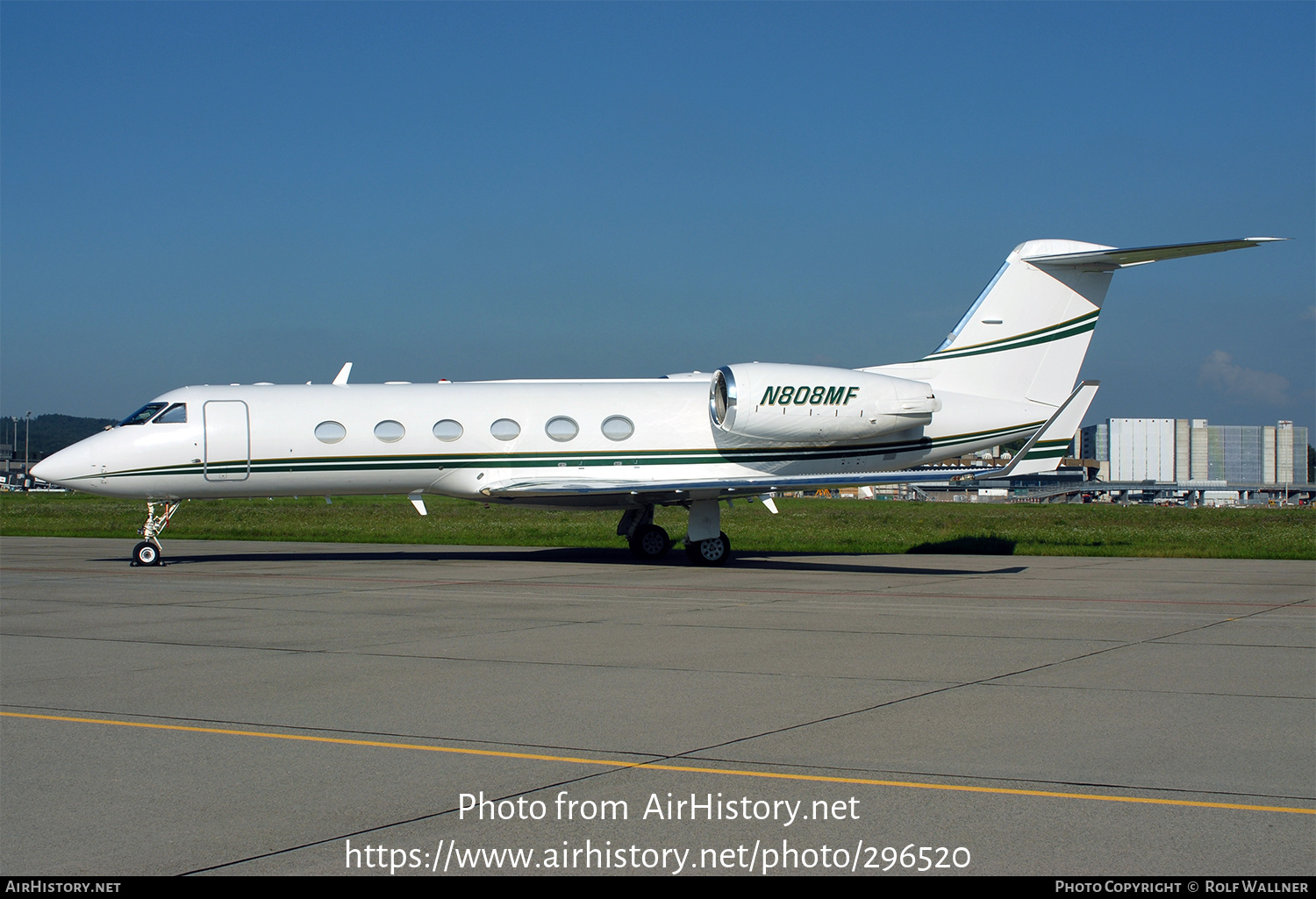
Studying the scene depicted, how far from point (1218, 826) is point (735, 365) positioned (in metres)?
15.8

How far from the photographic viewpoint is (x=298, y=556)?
73.4ft

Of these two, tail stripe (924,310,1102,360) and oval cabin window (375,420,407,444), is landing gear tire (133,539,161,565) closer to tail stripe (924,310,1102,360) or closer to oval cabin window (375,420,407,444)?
oval cabin window (375,420,407,444)

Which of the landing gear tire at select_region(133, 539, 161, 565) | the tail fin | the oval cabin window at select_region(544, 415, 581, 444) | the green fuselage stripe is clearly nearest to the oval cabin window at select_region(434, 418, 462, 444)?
the green fuselage stripe

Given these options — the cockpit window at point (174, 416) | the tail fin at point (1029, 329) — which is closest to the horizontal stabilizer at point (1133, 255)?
the tail fin at point (1029, 329)

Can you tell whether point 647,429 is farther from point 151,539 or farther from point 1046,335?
point 151,539

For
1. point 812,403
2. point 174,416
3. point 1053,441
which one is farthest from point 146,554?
point 1053,441

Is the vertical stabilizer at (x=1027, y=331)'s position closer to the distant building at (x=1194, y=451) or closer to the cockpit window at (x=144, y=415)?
the cockpit window at (x=144, y=415)

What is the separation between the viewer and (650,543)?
71.4 feet

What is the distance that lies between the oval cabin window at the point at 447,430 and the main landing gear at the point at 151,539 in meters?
4.87

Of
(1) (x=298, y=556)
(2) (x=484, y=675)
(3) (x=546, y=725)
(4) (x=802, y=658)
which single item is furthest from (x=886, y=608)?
(1) (x=298, y=556)

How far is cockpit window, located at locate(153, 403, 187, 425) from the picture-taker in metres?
19.6

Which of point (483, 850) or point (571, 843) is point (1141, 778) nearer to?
point (571, 843)

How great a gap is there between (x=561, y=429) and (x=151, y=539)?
307 inches

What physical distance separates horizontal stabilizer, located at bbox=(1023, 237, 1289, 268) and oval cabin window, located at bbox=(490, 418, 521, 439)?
10314 mm
